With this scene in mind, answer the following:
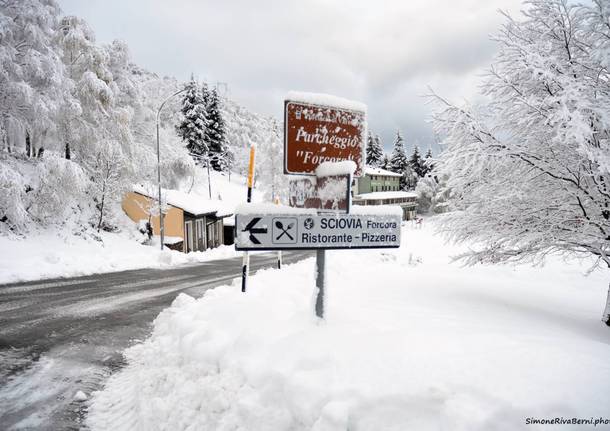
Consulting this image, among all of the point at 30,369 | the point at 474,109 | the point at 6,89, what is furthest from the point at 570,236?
the point at 6,89

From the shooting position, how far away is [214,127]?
151ft

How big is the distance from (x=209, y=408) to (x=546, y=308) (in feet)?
19.6

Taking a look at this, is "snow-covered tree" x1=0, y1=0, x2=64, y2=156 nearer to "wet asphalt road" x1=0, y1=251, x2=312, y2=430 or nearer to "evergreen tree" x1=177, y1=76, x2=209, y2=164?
"wet asphalt road" x1=0, y1=251, x2=312, y2=430

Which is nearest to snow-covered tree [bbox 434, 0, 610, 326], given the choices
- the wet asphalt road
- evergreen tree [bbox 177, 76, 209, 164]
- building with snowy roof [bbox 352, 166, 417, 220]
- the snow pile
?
the snow pile

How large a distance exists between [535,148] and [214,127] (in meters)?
45.3

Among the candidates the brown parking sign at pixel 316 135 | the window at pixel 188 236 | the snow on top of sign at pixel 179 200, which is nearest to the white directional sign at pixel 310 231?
the brown parking sign at pixel 316 135

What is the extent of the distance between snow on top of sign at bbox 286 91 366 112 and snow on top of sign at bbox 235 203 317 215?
1.16m

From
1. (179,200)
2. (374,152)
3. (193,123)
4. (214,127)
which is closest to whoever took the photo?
(179,200)

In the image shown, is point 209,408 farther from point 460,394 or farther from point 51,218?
point 51,218

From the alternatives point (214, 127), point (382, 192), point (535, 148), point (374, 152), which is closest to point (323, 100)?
point (535, 148)

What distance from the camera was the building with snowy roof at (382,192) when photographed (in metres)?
51.6

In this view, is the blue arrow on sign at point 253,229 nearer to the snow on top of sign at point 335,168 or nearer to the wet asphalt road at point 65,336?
the snow on top of sign at point 335,168

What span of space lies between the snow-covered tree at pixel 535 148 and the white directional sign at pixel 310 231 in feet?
8.34

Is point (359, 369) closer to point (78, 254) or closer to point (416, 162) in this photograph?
point (78, 254)
